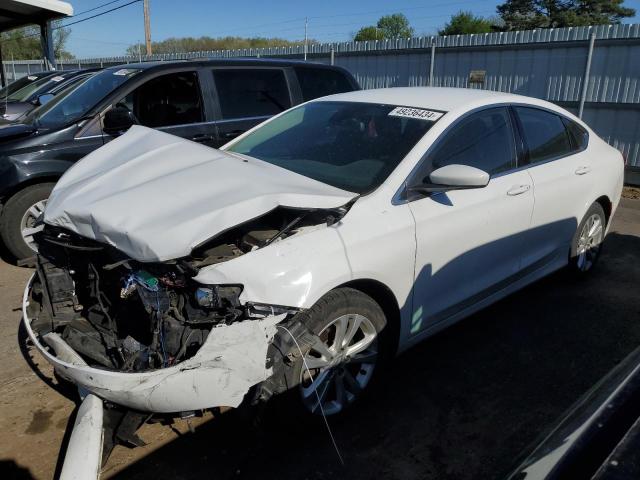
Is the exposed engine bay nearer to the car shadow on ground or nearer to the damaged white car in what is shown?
the damaged white car

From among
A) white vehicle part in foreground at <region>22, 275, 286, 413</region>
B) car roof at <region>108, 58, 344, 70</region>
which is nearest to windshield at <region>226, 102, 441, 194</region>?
white vehicle part in foreground at <region>22, 275, 286, 413</region>

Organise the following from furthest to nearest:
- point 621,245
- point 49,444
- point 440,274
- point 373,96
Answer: point 621,245 → point 373,96 → point 440,274 → point 49,444

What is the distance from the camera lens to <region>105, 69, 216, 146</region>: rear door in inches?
208

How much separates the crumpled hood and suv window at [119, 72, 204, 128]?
215 centimetres

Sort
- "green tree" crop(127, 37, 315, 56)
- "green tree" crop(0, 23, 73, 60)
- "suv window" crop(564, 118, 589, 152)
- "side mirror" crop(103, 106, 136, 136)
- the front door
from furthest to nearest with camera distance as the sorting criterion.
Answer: "green tree" crop(127, 37, 315, 56), "green tree" crop(0, 23, 73, 60), "side mirror" crop(103, 106, 136, 136), "suv window" crop(564, 118, 589, 152), the front door

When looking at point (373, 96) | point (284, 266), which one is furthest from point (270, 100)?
point (284, 266)

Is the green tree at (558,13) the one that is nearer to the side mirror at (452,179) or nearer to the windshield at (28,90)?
the windshield at (28,90)

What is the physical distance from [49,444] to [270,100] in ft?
14.4

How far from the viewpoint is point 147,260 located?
2295mm

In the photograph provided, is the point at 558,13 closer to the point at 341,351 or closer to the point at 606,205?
the point at 606,205

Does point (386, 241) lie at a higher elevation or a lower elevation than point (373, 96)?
lower

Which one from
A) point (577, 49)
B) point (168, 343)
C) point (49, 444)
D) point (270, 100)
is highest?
point (577, 49)

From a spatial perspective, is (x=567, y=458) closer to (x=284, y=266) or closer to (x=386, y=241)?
(x=284, y=266)

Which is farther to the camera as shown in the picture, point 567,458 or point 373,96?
point 373,96
